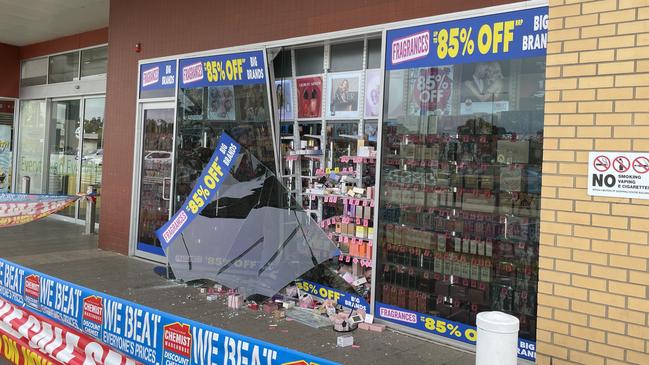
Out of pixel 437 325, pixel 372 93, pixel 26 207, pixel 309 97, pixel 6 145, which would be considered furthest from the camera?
pixel 6 145

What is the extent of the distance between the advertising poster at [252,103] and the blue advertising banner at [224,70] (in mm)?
90

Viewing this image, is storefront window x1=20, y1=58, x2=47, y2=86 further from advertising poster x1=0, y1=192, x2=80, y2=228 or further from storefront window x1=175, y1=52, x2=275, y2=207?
storefront window x1=175, y1=52, x2=275, y2=207

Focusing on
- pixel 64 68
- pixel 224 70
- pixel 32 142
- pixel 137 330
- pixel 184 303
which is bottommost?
pixel 184 303

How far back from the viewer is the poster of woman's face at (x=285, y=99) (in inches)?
290

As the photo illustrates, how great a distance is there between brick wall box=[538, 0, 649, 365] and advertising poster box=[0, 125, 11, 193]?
15.9 metres

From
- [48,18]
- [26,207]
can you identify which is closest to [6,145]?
[48,18]

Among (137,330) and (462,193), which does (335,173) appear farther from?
(137,330)

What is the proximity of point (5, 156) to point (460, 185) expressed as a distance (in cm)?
1440

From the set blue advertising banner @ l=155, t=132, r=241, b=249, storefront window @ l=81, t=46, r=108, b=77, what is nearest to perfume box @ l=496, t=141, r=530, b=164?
blue advertising banner @ l=155, t=132, r=241, b=249

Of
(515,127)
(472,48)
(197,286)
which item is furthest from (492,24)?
(197,286)

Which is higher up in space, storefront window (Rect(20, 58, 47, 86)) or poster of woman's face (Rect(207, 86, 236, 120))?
storefront window (Rect(20, 58, 47, 86))

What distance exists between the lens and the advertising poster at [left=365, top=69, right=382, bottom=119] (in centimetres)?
647

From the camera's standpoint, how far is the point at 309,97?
7.23 meters

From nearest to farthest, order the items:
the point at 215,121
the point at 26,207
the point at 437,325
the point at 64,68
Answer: the point at 437,325, the point at 215,121, the point at 26,207, the point at 64,68
